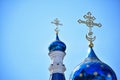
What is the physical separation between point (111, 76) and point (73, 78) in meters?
1.27

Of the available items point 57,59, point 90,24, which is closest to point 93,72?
point 90,24

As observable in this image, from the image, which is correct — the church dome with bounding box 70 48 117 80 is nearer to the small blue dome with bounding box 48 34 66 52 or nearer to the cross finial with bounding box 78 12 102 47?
the cross finial with bounding box 78 12 102 47

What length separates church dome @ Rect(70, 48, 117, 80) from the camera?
10805 mm

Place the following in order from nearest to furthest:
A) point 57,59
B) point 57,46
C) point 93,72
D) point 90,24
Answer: point 93,72 < point 90,24 < point 57,59 < point 57,46

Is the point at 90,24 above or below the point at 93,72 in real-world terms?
above

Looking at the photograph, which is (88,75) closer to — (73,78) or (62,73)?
(73,78)

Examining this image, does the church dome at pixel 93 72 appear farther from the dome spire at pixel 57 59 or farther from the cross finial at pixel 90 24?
the dome spire at pixel 57 59

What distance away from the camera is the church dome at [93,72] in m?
10.8

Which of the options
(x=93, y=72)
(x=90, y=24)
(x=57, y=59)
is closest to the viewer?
(x=93, y=72)

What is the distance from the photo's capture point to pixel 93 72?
1088 centimetres

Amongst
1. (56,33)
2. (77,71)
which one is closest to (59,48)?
(56,33)

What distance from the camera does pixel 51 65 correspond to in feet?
47.8

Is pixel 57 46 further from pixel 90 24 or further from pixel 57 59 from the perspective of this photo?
pixel 90 24

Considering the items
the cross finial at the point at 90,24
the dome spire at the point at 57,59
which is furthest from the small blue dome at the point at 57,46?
the cross finial at the point at 90,24
